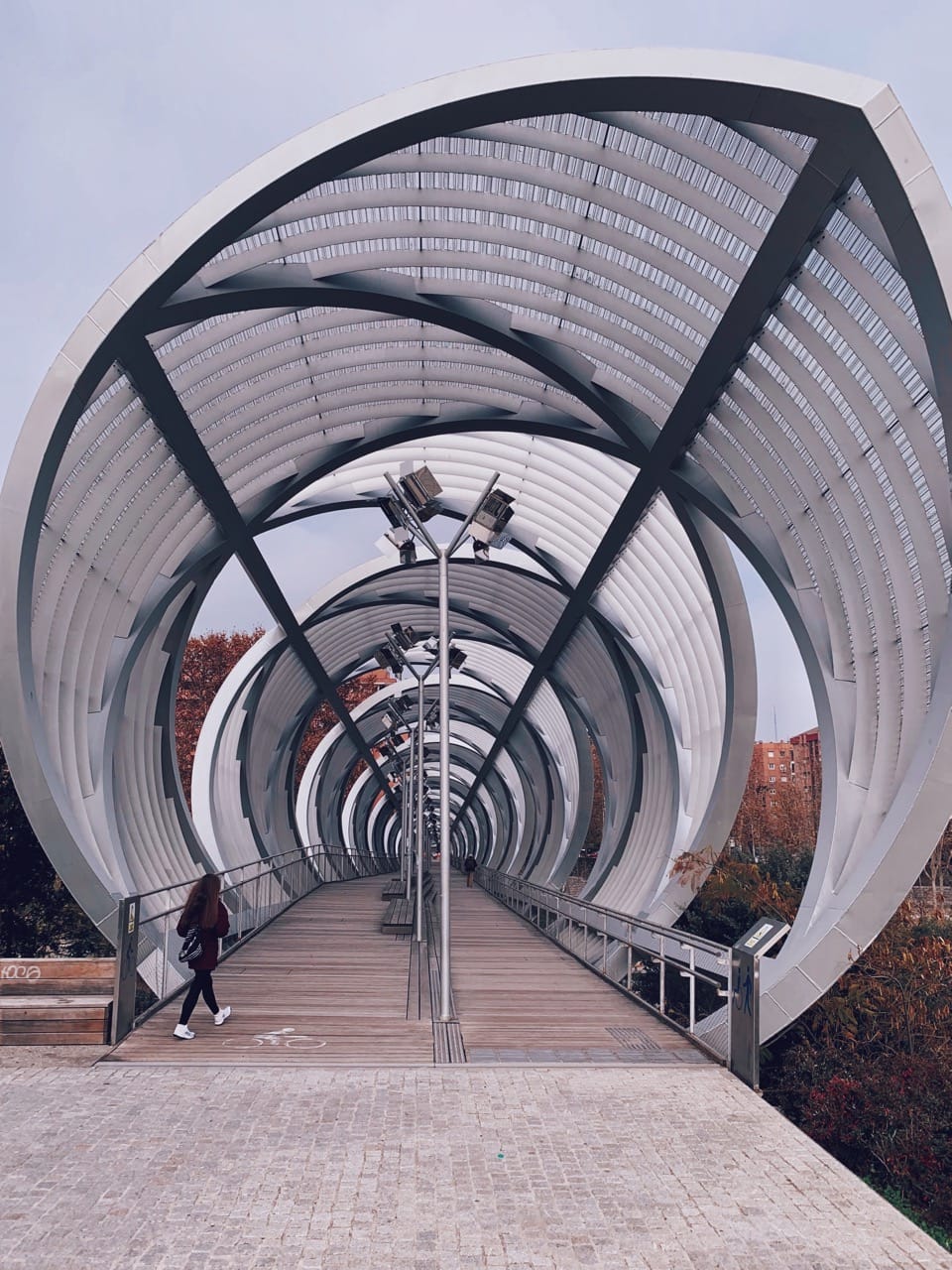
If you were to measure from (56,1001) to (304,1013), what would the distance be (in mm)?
2728

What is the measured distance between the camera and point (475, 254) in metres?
12.7

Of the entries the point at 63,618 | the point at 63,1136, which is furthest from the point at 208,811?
the point at 63,1136

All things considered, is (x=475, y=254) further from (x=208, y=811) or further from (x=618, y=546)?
(x=208, y=811)

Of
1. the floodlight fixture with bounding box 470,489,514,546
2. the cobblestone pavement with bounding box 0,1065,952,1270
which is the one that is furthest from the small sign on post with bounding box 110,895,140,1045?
the floodlight fixture with bounding box 470,489,514,546

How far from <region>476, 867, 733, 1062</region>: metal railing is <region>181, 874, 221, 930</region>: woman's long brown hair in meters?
3.63

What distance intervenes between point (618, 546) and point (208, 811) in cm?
1071

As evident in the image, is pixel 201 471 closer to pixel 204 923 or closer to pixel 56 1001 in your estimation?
pixel 204 923

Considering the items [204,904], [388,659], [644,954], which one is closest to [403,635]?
[388,659]

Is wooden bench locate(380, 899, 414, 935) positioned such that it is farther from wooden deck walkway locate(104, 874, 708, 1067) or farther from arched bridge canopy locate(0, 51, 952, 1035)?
arched bridge canopy locate(0, 51, 952, 1035)

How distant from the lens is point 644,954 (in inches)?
470

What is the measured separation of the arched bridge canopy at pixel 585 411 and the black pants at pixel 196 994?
10.1 ft

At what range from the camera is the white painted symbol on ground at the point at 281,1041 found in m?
8.57

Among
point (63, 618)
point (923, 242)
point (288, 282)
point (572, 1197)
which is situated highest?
point (288, 282)

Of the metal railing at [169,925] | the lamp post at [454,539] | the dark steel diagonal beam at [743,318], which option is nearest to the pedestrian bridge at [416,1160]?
the metal railing at [169,925]
